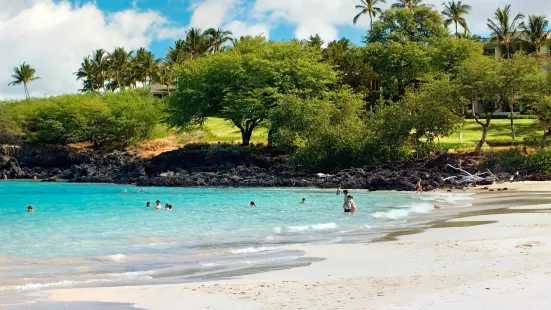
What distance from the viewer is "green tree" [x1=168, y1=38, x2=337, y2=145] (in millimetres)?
63781

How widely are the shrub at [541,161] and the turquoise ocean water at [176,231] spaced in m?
11.5

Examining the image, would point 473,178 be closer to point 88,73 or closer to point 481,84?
point 481,84

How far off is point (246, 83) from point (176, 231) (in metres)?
41.3

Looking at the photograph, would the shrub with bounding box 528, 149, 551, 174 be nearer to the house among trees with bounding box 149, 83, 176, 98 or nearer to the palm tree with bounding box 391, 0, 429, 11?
the palm tree with bounding box 391, 0, 429, 11

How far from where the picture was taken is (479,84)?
50.8m

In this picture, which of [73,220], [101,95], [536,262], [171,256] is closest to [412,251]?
[536,262]

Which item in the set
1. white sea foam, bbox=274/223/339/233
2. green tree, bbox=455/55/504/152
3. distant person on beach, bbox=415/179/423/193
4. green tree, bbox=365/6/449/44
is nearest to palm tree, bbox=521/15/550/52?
green tree, bbox=365/6/449/44

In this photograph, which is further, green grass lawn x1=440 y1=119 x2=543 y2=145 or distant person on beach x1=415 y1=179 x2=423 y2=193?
green grass lawn x1=440 y1=119 x2=543 y2=145

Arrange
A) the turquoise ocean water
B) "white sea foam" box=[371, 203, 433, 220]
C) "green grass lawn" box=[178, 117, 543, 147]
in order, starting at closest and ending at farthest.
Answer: the turquoise ocean water < "white sea foam" box=[371, 203, 433, 220] < "green grass lawn" box=[178, 117, 543, 147]

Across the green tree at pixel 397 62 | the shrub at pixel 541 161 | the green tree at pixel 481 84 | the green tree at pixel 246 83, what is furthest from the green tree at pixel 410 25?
the shrub at pixel 541 161

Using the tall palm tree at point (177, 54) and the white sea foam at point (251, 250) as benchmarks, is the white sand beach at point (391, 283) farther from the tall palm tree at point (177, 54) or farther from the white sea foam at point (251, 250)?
the tall palm tree at point (177, 54)

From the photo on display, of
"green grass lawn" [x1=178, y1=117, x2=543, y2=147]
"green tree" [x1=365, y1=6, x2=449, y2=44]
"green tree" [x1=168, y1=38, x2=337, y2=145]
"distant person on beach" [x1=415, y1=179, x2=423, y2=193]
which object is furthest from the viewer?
"green tree" [x1=365, y1=6, x2=449, y2=44]

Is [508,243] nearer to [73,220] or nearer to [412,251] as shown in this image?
Answer: [412,251]

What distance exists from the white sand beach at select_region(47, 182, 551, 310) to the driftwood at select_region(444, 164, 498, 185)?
91.3 feet
